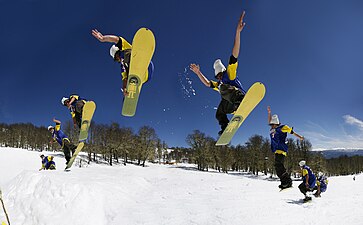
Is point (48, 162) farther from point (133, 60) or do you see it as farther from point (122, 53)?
point (133, 60)

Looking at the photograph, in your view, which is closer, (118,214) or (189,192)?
(118,214)

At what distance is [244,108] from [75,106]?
695 centimetres

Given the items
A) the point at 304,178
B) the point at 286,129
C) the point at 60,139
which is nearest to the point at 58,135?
the point at 60,139

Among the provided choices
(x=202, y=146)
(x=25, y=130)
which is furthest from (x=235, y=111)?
(x=25, y=130)

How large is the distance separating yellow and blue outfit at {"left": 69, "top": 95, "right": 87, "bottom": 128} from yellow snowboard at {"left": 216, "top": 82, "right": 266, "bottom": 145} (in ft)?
19.9

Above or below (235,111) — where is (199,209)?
below

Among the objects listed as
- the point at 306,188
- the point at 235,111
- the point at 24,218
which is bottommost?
the point at 24,218

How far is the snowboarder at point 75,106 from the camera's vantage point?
946 centimetres

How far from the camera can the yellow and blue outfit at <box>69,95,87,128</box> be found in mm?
9452

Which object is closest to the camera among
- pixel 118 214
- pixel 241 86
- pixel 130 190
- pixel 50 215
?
pixel 241 86

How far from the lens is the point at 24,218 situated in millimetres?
10094

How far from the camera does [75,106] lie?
9469 mm

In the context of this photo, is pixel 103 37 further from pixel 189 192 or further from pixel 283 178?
pixel 189 192

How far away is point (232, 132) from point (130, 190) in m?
9.86
